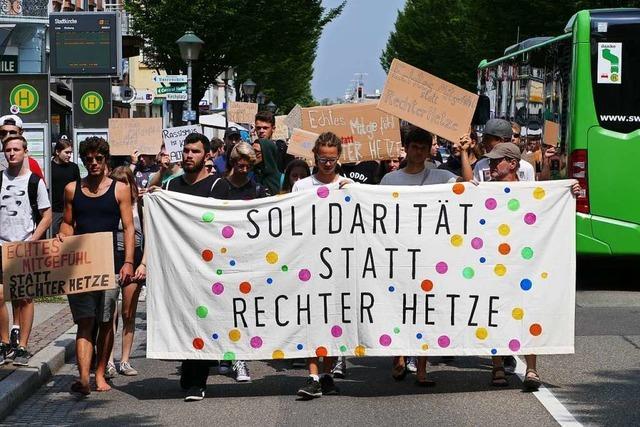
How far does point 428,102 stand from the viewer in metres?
10.3

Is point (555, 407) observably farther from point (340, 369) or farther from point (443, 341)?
point (340, 369)

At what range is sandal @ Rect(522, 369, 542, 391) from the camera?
8.75 m

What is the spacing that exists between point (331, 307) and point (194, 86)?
39284 millimetres

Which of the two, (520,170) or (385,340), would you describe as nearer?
(385,340)

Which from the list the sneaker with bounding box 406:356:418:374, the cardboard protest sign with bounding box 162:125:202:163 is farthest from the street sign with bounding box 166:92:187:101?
the sneaker with bounding box 406:356:418:374

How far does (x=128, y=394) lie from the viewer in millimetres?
9078

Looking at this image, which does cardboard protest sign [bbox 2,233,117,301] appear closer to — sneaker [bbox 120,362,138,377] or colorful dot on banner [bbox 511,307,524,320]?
sneaker [bbox 120,362,138,377]

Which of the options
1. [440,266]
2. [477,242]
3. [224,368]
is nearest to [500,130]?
[477,242]

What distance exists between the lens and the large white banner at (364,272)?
8.78 metres

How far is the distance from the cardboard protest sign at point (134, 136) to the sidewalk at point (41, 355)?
348 cm

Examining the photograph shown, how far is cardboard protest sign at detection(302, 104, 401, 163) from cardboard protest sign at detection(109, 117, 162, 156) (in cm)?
359

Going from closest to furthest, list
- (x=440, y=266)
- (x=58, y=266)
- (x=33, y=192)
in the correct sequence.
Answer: (x=440, y=266), (x=58, y=266), (x=33, y=192)

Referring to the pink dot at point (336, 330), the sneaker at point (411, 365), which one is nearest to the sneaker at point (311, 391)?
the pink dot at point (336, 330)

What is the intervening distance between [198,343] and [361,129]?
5.00m
